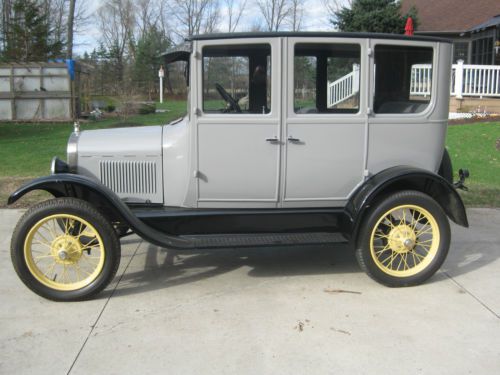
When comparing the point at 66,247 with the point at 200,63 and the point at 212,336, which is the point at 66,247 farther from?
the point at 200,63

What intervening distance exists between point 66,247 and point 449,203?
10.1 feet

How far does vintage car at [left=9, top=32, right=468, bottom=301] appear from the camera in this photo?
13.0 ft

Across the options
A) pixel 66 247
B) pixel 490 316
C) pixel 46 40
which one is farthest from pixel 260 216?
pixel 46 40

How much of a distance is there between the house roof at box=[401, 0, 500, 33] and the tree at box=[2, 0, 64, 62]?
1736 centimetres

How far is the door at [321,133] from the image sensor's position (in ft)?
13.2

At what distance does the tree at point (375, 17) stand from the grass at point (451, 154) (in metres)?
7.37

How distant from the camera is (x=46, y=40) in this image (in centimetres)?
2606

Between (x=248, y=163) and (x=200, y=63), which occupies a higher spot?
(x=200, y=63)

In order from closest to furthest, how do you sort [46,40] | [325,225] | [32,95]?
[325,225] < [32,95] < [46,40]

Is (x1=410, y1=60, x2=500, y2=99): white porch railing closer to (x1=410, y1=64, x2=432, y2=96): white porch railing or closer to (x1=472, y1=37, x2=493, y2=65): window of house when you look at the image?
(x1=472, y1=37, x2=493, y2=65): window of house

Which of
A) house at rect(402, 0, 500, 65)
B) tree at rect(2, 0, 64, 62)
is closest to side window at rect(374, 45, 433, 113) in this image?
house at rect(402, 0, 500, 65)

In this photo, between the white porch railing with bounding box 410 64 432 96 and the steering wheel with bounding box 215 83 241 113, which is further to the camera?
the white porch railing with bounding box 410 64 432 96

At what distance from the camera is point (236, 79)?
429cm

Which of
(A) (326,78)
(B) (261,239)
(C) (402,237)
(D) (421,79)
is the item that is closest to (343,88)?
(A) (326,78)
